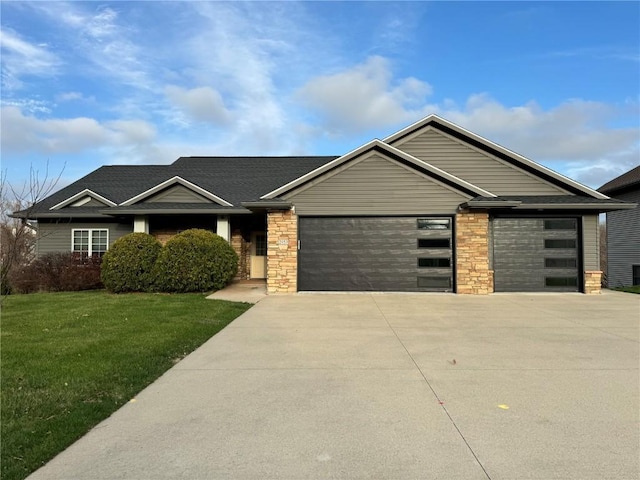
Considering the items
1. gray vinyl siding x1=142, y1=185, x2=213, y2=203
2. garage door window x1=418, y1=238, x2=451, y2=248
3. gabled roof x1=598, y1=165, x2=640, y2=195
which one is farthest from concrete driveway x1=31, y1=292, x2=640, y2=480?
gabled roof x1=598, y1=165, x2=640, y2=195

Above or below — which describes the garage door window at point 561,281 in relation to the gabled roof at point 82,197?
below

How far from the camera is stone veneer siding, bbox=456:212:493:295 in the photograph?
13578mm

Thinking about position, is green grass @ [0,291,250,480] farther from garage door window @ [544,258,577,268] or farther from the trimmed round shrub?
garage door window @ [544,258,577,268]

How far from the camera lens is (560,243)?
14.2 m

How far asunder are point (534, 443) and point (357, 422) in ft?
4.78

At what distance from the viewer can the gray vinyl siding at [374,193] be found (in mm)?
13797

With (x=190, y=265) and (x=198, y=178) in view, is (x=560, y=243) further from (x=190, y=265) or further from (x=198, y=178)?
(x=198, y=178)

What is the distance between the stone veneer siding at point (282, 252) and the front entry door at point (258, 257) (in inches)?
176

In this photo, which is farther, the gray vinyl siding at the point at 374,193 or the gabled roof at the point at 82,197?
the gabled roof at the point at 82,197

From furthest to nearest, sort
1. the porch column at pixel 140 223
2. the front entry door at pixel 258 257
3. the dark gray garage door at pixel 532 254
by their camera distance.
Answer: the front entry door at pixel 258 257 < the porch column at pixel 140 223 < the dark gray garage door at pixel 532 254

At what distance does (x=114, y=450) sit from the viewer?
3.41 meters

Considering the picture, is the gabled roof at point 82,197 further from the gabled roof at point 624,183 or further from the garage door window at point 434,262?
the gabled roof at point 624,183

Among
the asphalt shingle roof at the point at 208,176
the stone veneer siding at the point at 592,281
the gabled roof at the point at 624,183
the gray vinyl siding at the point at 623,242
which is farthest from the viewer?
the gray vinyl siding at the point at 623,242

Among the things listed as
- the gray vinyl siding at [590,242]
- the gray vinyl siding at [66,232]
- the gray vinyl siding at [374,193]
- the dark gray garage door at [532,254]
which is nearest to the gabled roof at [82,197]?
the gray vinyl siding at [66,232]
